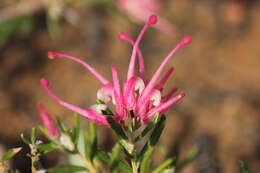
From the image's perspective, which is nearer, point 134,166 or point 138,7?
point 134,166

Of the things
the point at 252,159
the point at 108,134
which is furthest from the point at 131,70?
the point at 252,159

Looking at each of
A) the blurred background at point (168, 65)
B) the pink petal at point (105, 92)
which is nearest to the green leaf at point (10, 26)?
the blurred background at point (168, 65)

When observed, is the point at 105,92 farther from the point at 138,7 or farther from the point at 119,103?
the point at 138,7

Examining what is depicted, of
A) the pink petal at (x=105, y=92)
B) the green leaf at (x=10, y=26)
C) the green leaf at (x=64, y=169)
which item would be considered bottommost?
the green leaf at (x=64, y=169)

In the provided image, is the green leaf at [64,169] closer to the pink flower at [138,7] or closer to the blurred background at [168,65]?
the blurred background at [168,65]

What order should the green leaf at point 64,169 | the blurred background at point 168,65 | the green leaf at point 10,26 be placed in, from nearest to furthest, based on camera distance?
1. the green leaf at point 64,169
2. the green leaf at point 10,26
3. the blurred background at point 168,65

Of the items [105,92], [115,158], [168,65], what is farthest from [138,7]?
[115,158]

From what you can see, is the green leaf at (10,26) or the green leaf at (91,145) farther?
the green leaf at (10,26)
